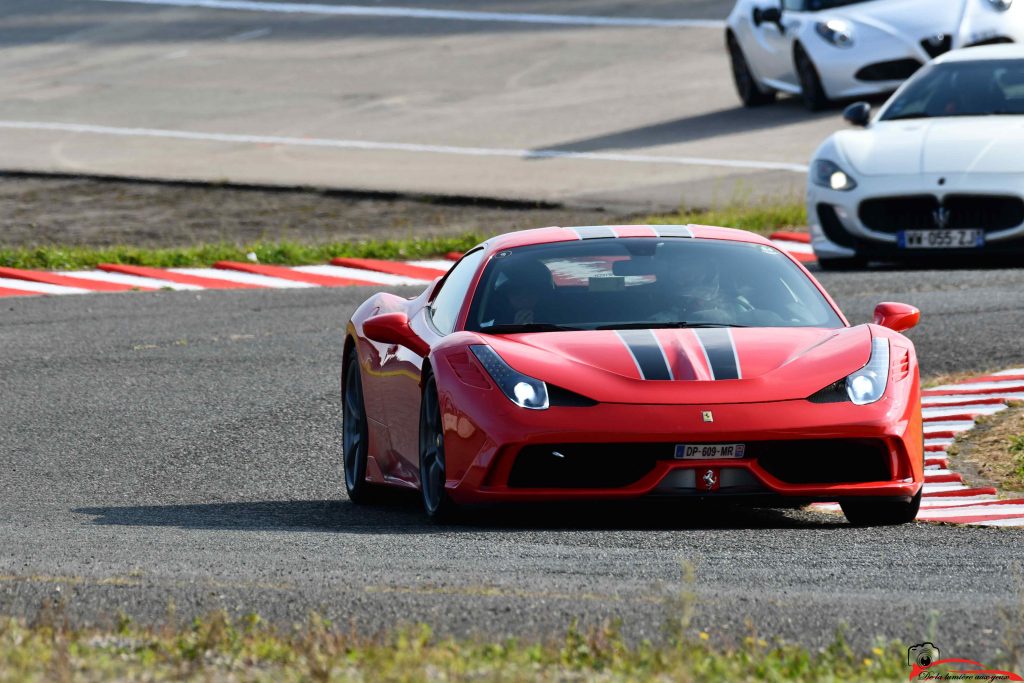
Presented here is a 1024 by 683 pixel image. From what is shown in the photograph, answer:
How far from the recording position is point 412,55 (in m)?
30.3

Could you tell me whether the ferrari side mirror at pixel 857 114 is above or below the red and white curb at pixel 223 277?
above

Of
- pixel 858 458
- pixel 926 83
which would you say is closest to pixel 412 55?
→ pixel 926 83

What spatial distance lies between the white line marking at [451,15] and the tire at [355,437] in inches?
890

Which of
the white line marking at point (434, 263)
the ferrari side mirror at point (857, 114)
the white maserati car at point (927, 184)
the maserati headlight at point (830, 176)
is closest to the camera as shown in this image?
the white maserati car at point (927, 184)

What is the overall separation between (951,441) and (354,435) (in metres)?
2.79

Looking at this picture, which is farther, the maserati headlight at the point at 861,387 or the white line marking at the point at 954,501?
the white line marking at the point at 954,501

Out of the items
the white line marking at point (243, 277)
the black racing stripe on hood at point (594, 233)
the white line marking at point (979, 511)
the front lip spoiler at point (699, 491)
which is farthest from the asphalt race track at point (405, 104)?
the front lip spoiler at point (699, 491)

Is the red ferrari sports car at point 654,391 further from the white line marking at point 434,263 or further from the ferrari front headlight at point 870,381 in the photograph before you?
the white line marking at point 434,263

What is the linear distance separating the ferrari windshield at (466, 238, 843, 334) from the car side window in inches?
3.5

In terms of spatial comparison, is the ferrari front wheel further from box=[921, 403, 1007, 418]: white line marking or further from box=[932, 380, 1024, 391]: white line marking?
→ box=[932, 380, 1024, 391]: white line marking

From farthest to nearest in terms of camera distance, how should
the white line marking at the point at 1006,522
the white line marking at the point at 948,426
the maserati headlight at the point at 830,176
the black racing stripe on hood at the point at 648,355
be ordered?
the maserati headlight at the point at 830,176 < the white line marking at the point at 948,426 < the white line marking at the point at 1006,522 < the black racing stripe on hood at the point at 648,355

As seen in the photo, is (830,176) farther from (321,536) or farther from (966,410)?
(321,536)

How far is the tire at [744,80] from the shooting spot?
24391mm
